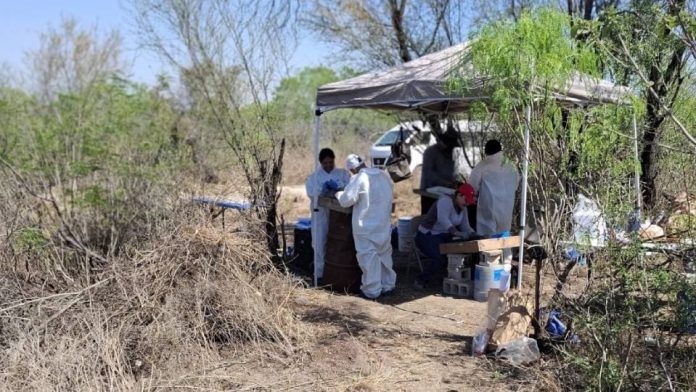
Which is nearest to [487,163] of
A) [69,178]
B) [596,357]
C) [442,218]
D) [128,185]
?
[442,218]

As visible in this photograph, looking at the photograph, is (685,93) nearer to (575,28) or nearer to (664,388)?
(575,28)

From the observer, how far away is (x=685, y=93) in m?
6.27

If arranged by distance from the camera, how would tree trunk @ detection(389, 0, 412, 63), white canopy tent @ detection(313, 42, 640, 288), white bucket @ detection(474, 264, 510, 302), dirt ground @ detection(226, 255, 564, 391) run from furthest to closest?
tree trunk @ detection(389, 0, 412, 63)
white bucket @ detection(474, 264, 510, 302)
white canopy tent @ detection(313, 42, 640, 288)
dirt ground @ detection(226, 255, 564, 391)

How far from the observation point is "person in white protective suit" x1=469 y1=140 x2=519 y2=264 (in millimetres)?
7070

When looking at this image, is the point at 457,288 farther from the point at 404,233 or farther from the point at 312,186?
the point at 312,186

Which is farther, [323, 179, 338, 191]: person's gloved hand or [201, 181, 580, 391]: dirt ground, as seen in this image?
[323, 179, 338, 191]: person's gloved hand

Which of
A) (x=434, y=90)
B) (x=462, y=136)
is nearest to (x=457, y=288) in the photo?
(x=434, y=90)

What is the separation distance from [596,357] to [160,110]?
14.1 metres

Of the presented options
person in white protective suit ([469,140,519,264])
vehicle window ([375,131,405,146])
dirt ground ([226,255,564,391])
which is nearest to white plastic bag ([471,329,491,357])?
dirt ground ([226,255,564,391])

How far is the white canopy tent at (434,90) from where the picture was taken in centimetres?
518

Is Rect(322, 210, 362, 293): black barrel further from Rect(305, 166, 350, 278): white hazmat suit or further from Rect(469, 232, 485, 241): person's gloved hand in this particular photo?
Rect(469, 232, 485, 241): person's gloved hand

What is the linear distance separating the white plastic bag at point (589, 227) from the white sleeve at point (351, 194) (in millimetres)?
2090

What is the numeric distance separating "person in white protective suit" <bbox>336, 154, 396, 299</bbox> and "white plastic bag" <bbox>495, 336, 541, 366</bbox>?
2.07m

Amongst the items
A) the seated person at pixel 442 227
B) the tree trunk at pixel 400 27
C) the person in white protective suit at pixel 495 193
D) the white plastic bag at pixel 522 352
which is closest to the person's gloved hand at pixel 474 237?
the seated person at pixel 442 227
